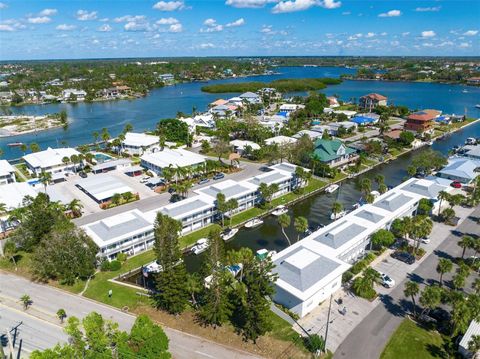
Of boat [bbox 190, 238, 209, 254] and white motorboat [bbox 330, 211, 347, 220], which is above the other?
white motorboat [bbox 330, 211, 347, 220]

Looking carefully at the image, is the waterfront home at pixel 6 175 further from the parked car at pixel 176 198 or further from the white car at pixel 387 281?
the white car at pixel 387 281

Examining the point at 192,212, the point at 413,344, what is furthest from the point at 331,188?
the point at 413,344

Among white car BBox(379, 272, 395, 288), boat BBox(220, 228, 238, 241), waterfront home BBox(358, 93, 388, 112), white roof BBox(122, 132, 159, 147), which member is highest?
waterfront home BBox(358, 93, 388, 112)

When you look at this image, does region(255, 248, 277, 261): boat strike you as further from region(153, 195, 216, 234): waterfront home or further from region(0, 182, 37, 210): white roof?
region(0, 182, 37, 210): white roof

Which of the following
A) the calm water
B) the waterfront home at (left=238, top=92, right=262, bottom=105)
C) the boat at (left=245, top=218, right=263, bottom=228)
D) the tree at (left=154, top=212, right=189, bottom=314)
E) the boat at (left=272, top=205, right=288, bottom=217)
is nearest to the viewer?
the tree at (left=154, top=212, right=189, bottom=314)

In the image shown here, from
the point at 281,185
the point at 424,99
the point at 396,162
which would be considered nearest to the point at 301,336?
the point at 281,185

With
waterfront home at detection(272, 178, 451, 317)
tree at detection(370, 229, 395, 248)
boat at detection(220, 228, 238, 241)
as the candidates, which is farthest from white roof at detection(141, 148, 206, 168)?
tree at detection(370, 229, 395, 248)

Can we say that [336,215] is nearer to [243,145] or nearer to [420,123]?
[243,145]
